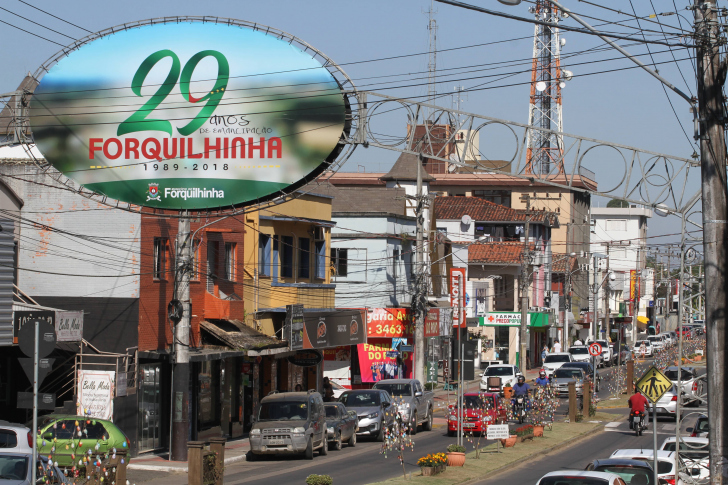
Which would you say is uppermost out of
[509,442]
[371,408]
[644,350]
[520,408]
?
[371,408]

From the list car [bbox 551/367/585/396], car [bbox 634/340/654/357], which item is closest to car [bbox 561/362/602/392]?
car [bbox 551/367/585/396]

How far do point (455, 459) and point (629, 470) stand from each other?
794 cm

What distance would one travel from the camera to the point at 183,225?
27.4 metres

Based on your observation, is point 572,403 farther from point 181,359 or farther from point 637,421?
point 181,359

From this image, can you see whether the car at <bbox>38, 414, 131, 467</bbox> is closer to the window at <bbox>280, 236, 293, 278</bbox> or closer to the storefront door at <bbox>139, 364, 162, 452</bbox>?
the storefront door at <bbox>139, 364, 162, 452</bbox>

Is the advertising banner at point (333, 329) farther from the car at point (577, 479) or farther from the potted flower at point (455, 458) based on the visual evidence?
the car at point (577, 479)

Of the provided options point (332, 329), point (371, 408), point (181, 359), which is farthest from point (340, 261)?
point (181, 359)

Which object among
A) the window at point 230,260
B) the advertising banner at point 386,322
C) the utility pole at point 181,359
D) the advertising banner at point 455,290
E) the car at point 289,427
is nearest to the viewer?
the utility pole at point 181,359

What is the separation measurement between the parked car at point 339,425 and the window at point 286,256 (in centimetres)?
828

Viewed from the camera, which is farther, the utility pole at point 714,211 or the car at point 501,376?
the car at point 501,376

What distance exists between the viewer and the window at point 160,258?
97.7ft

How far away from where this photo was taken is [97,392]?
86.4ft

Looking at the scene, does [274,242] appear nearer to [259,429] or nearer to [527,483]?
[259,429]

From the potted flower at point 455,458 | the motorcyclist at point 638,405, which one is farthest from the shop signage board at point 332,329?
the potted flower at point 455,458
